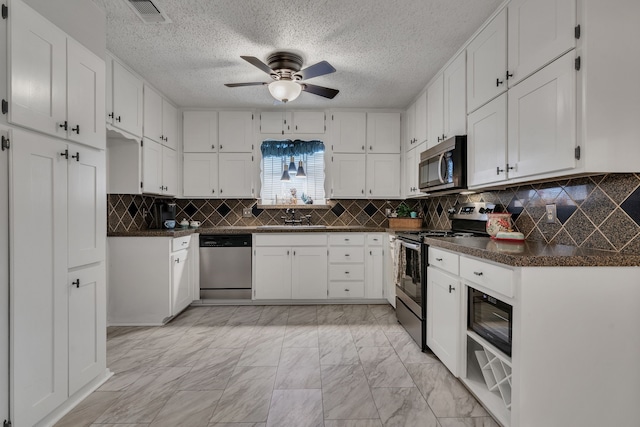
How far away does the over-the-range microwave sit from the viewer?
2590mm

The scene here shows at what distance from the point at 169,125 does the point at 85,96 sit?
1.95 metres

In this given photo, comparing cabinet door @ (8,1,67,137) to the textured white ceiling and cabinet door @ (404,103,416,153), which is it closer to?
the textured white ceiling

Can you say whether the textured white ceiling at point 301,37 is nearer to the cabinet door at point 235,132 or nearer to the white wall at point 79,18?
the white wall at point 79,18

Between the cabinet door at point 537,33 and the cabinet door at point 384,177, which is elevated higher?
the cabinet door at point 537,33

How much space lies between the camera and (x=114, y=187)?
10.3ft

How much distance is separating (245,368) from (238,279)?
159 centimetres

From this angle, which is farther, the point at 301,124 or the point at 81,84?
the point at 301,124

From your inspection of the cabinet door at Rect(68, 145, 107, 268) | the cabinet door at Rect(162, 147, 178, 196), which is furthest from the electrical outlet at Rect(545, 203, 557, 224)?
the cabinet door at Rect(162, 147, 178, 196)

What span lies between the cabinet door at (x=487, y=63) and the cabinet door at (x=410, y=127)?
4.20 ft

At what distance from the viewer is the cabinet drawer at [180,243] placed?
3.24 m

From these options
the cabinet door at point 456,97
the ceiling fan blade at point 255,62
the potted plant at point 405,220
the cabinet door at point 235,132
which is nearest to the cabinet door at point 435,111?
the cabinet door at point 456,97

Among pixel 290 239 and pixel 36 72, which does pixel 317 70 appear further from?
pixel 290 239

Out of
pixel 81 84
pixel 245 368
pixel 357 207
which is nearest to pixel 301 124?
pixel 357 207

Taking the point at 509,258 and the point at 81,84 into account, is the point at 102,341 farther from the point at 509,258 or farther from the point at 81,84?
the point at 509,258
